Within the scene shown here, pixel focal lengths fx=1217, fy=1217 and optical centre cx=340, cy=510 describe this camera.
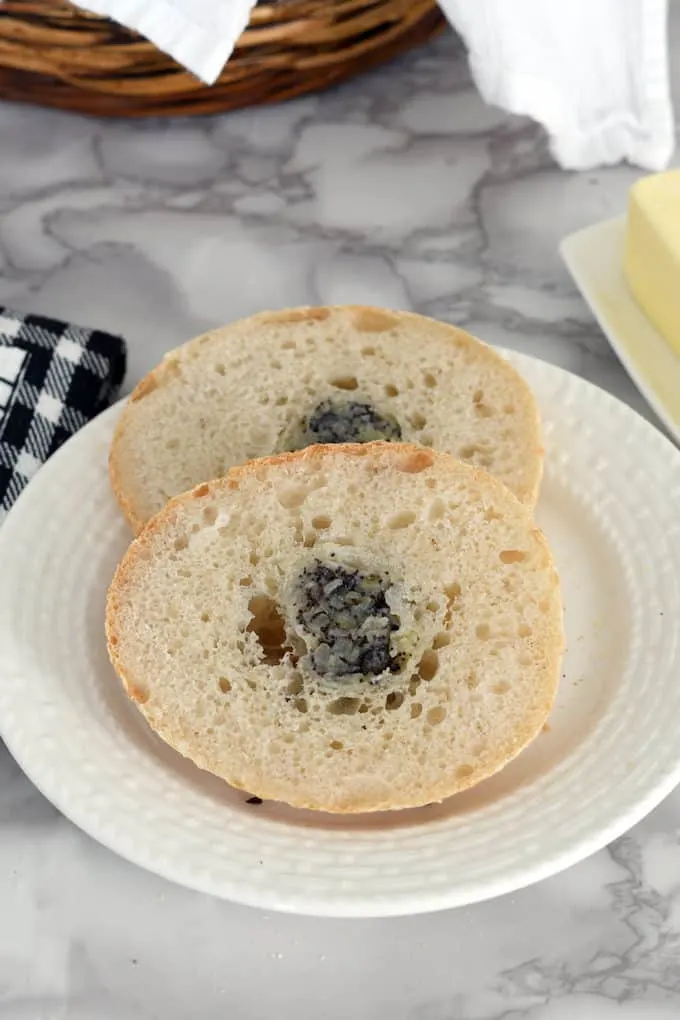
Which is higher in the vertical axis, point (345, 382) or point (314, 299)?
point (345, 382)

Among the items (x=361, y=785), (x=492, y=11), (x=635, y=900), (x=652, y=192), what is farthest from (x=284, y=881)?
(x=492, y=11)

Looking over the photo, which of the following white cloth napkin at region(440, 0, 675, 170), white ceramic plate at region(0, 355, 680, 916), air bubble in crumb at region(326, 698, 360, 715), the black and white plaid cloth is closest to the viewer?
white ceramic plate at region(0, 355, 680, 916)

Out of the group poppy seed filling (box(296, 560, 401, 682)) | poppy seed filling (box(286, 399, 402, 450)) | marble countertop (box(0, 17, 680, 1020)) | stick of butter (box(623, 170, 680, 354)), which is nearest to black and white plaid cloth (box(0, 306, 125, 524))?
marble countertop (box(0, 17, 680, 1020))

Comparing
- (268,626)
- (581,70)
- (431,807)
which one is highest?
(581,70)

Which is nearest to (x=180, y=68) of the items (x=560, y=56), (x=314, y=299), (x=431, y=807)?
(x=314, y=299)

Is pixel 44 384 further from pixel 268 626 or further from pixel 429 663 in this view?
pixel 429 663

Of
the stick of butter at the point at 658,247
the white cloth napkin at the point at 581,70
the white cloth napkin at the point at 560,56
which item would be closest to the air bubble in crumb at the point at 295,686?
the stick of butter at the point at 658,247

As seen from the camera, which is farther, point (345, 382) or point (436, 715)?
point (345, 382)

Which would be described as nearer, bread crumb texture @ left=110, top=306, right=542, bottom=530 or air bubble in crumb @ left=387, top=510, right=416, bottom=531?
air bubble in crumb @ left=387, top=510, right=416, bottom=531

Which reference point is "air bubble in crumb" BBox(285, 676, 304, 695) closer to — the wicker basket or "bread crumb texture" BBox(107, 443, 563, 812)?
"bread crumb texture" BBox(107, 443, 563, 812)
